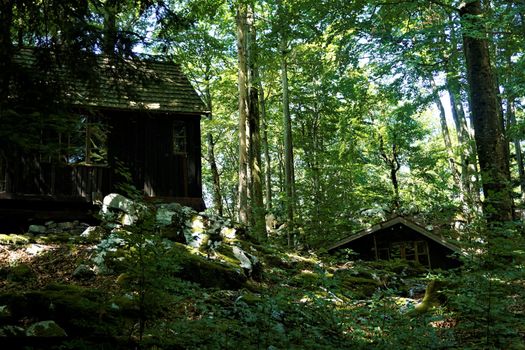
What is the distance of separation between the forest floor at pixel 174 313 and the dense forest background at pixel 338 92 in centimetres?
118

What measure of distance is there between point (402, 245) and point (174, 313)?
1512 centimetres

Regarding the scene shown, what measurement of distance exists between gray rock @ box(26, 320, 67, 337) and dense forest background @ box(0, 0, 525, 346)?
1.99 metres

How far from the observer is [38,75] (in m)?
5.94

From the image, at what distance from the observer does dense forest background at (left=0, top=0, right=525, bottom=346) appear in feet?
19.4

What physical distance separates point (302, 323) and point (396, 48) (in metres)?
8.26

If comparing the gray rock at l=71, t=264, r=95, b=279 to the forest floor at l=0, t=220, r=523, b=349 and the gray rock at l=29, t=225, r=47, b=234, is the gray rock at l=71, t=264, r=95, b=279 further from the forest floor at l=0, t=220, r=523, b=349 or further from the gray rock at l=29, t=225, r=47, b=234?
the gray rock at l=29, t=225, r=47, b=234

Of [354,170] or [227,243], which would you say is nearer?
[227,243]

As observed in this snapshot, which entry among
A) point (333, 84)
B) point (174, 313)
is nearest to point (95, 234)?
point (174, 313)

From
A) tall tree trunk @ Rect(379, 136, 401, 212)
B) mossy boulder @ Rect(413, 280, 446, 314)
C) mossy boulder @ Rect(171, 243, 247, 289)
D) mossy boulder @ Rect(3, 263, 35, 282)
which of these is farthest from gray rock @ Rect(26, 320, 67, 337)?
tall tree trunk @ Rect(379, 136, 401, 212)

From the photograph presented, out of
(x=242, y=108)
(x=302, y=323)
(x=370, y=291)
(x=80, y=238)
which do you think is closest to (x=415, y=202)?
(x=242, y=108)

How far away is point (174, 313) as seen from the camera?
22.4 feet

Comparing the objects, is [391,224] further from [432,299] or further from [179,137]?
[432,299]

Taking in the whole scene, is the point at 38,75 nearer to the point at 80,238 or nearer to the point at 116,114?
the point at 80,238

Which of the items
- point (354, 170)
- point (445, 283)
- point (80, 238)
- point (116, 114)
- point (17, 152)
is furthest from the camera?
point (354, 170)
